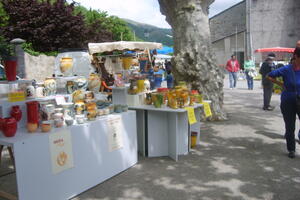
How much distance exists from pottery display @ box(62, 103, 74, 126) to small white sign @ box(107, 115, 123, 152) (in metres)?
0.49

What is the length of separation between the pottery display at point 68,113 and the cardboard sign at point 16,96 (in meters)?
0.46

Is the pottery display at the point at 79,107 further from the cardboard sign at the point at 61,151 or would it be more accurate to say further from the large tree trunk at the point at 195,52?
the large tree trunk at the point at 195,52

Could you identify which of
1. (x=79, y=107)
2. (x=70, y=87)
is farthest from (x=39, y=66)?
(x=79, y=107)

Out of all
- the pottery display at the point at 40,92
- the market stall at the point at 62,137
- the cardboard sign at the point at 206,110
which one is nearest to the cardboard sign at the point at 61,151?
the market stall at the point at 62,137

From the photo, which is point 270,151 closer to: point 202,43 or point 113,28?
point 202,43

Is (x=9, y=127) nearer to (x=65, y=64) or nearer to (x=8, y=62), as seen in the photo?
(x=8, y=62)

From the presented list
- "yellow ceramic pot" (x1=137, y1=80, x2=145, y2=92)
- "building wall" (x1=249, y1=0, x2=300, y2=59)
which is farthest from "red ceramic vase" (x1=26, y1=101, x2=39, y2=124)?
"building wall" (x1=249, y1=0, x2=300, y2=59)

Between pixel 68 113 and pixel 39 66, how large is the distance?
11096 mm

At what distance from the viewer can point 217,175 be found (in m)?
3.68

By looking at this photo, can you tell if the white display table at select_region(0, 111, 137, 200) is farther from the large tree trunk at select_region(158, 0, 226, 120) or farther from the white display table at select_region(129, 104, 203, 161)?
the large tree trunk at select_region(158, 0, 226, 120)

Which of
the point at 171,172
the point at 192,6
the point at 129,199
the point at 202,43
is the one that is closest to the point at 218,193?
the point at 171,172

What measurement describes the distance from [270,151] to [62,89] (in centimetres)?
349

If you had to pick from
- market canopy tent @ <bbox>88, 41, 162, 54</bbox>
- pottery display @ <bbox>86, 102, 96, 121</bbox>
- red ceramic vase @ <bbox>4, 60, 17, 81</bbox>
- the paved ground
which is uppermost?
market canopy tent @ <bbox>88, 41, 162, 54</bbox>

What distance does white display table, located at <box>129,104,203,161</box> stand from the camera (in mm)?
4242
